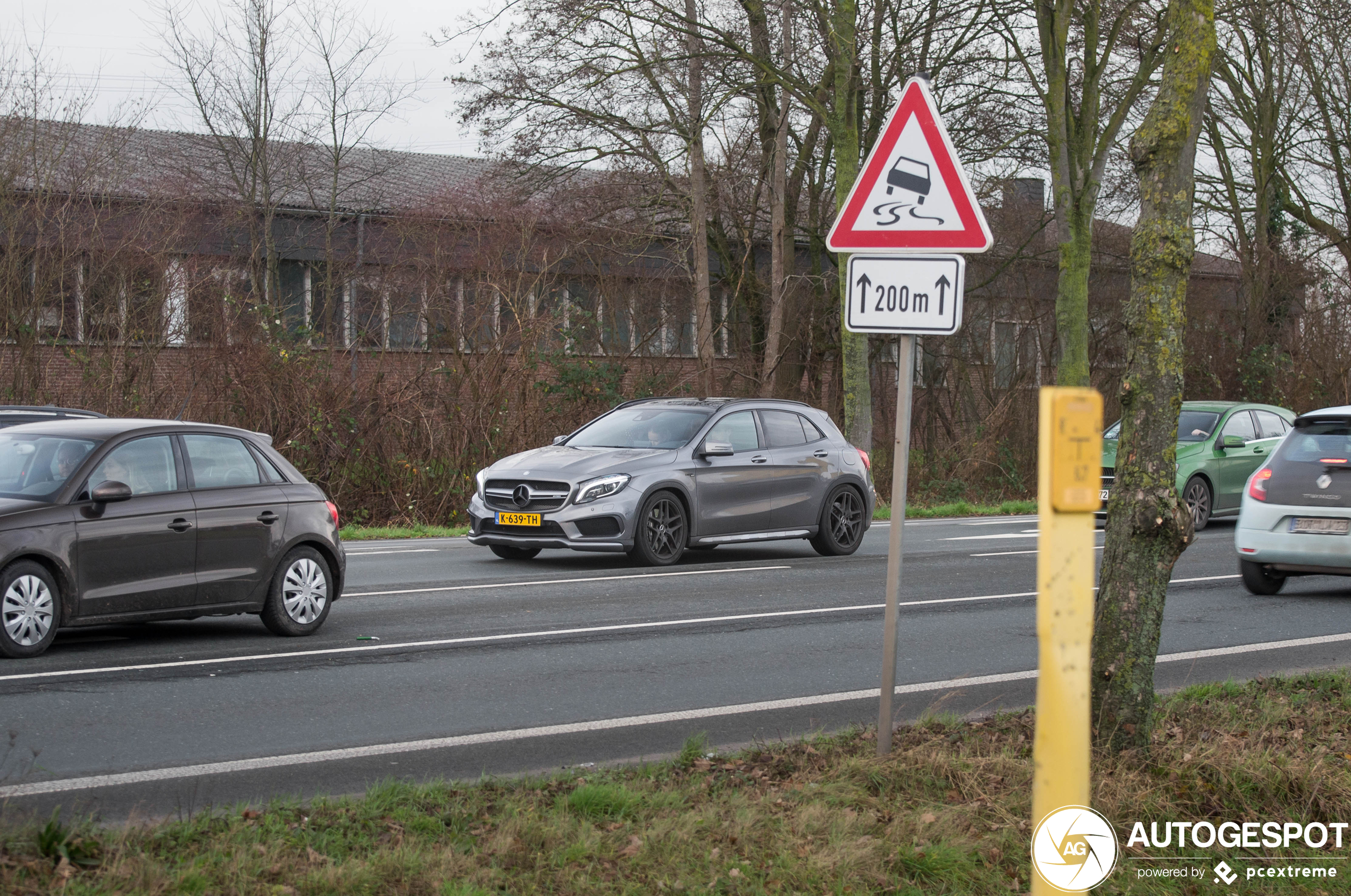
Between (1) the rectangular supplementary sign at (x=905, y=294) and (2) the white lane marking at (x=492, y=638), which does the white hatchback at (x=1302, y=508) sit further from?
(1) the rectangular supplementary sign at (x=905, y=294)

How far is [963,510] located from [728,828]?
20.0m

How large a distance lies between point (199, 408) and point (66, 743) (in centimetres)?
1456

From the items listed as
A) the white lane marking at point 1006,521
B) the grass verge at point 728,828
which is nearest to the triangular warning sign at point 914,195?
the grass verge at point 728,828

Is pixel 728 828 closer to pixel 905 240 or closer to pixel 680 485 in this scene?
pixel 905 240

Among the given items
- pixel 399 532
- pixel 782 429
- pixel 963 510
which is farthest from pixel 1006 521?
pixel 399 532

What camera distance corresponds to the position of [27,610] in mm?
8367

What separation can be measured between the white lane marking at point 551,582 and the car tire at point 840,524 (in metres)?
1.33

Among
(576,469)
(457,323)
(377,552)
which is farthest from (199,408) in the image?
(576,469)

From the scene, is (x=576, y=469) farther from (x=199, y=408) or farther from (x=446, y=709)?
(x=199, y=408)

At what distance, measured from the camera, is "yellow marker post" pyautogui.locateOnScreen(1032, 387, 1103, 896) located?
9.33 ft

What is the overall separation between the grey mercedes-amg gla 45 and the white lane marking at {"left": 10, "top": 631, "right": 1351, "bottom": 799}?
232 inches

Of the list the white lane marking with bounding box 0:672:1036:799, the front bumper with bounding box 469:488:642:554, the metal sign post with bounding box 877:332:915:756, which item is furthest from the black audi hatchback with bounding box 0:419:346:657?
the metal sign post with bounding box 877:332:915:756

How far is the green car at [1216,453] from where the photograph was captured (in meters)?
20.0

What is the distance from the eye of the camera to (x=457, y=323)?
887 inches
